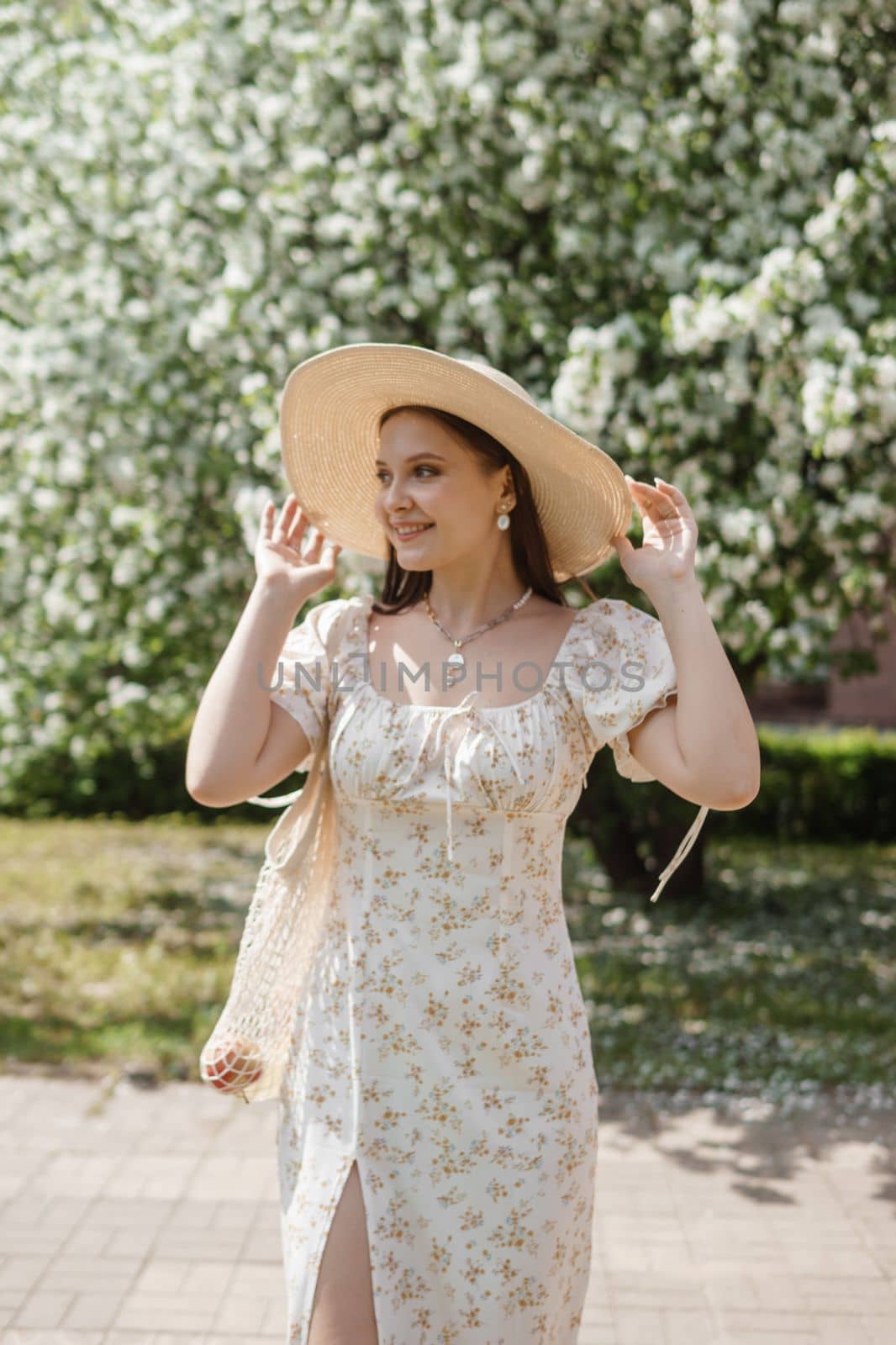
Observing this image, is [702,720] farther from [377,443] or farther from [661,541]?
[377,443]

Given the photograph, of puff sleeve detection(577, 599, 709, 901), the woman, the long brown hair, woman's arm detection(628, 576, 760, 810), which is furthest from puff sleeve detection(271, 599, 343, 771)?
woman's arm detection(628, 576, 760, 810)

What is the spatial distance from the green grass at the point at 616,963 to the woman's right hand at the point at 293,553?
3.19 meters

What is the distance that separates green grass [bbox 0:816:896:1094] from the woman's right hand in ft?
10.5

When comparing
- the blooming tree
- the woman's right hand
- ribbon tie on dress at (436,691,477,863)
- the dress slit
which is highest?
the blooming tree

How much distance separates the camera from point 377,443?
255 cm

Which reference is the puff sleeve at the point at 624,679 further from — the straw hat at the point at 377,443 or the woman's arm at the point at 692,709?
the straw hat at the point at 377,443

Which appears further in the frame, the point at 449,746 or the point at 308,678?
the point at 308,678

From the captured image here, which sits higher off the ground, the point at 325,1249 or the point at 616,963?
the point at 325,1249

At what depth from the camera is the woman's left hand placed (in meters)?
2.17

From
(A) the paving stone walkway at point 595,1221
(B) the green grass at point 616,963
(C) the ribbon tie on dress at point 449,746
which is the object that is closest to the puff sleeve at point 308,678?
(C) the ribbon tie on dress at point 449,746

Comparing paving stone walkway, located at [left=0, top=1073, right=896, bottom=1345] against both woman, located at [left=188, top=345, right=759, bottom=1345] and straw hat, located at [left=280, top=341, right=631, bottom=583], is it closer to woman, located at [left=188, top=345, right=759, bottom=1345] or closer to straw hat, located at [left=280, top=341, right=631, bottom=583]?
woman, located at [left=188, top=345, right=759, bottom=1345]

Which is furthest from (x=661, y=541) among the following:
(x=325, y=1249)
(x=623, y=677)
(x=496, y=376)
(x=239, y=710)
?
(x=325, y=1249)

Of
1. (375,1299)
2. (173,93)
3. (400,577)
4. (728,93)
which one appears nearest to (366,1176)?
(375,1299)

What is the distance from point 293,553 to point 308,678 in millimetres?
228
